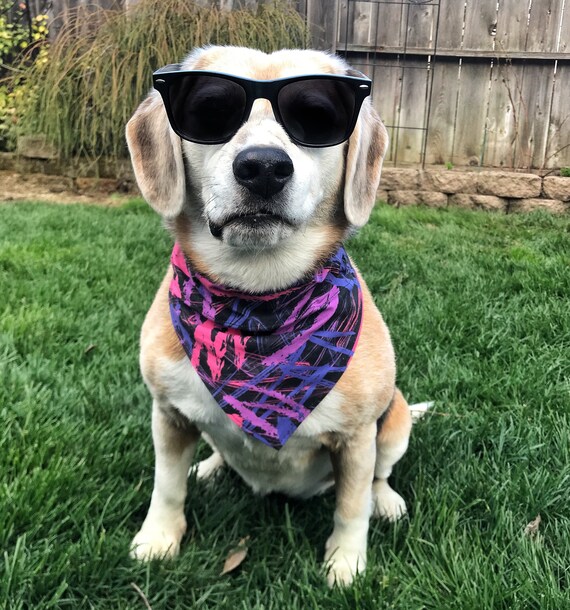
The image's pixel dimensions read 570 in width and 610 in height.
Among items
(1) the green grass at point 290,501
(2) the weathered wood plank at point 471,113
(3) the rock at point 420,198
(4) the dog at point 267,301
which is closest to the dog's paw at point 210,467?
(1) the green grass at point 290,501

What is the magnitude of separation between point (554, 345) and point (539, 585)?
68.4 inches

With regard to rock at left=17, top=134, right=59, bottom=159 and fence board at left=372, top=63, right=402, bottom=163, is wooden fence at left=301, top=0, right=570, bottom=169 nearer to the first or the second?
fence board at left=372, top=63, right=402, bottom=163

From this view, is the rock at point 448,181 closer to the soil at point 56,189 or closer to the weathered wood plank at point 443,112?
the weathered wood plank at point 443,112

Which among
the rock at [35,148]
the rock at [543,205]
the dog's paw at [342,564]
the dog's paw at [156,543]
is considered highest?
the rock at [35,148]

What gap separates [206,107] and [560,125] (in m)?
6.47

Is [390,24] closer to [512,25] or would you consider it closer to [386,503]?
[512,25]

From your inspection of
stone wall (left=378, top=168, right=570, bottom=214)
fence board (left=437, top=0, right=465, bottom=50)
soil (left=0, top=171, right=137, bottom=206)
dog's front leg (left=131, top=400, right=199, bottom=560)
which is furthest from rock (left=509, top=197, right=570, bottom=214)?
dog's front leg (left=131, top=400, right=199, bottom=560)

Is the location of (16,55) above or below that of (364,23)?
below

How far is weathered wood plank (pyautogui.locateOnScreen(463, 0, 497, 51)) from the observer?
6645 millimetres

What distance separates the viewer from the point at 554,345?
2996mm

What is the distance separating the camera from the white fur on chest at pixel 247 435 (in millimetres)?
1703

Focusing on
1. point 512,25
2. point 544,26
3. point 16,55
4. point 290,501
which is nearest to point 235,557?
point 290,501

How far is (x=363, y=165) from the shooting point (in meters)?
1.80

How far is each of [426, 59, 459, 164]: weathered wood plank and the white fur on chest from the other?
6.01m
